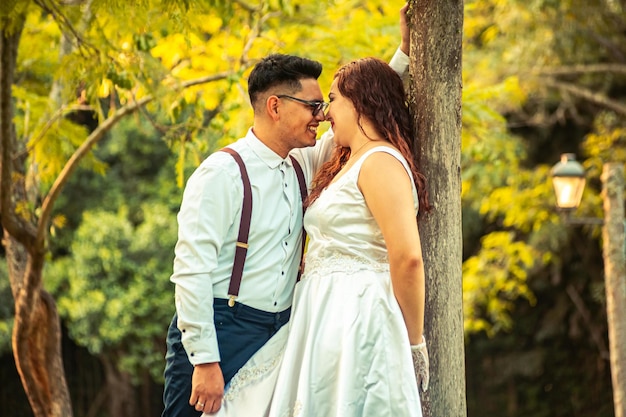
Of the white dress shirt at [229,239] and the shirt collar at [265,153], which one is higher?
the shirt collar at [265,153]

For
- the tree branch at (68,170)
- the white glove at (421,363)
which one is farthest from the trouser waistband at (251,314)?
the tree branch at (68,170)

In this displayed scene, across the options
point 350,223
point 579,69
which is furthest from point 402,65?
point 579,69

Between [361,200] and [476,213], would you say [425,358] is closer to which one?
[361,200]

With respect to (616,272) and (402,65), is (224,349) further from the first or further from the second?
(616,272)

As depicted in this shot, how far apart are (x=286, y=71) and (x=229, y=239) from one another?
2.19ft

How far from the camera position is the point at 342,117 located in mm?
3234

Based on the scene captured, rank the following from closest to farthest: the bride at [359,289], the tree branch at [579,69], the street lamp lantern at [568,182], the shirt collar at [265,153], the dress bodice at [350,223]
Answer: the bride at [359,289]
the dress bodice at [350,223]
the shirt collar at [265,153]
the street lamp lantern at [568,182]
the tree branch at [579,69]

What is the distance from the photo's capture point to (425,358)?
3.14 metres

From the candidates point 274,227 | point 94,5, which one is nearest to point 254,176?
point 274,227

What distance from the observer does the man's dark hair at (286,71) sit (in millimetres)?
3379

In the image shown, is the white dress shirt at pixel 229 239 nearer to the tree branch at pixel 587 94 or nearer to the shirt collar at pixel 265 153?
the shirt collar at pixel 265 153

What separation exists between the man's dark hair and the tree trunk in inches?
16.3

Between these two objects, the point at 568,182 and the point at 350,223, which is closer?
the point at 350,223

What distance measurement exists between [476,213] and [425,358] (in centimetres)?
1074
